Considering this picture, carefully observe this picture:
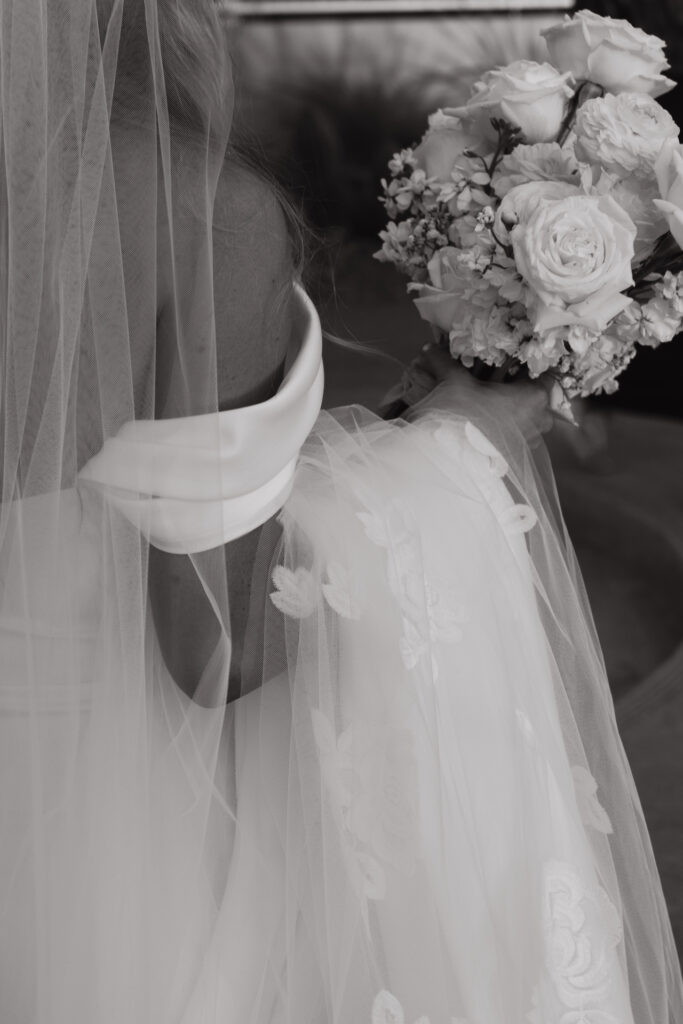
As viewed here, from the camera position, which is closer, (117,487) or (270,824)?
(117,487)

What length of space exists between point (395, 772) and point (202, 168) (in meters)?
0.50

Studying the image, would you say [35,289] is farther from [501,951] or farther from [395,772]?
[501,951]

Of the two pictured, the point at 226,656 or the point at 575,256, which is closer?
the point at 226,656

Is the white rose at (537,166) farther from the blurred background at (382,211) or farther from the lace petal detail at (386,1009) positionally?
the blurred background at (382,211)

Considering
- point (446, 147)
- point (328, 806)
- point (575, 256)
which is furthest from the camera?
point (446, 147)

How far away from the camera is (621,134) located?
1.05 m

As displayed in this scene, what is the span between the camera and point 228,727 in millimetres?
941

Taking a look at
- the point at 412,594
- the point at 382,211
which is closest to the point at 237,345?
the point at 412,594

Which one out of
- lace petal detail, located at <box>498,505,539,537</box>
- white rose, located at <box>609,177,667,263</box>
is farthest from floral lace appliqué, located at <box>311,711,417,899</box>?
white rose, located at <box>609,177,667,263</box>

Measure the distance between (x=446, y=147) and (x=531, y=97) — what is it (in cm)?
14

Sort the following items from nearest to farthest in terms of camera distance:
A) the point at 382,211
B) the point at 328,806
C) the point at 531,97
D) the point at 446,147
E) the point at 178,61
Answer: the point at 178,61 < the point at 328,806 < the point at 531,97 < the point at 446,147 < the point at 382,211

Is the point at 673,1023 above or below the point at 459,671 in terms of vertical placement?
below

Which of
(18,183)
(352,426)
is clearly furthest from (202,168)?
(352,426)

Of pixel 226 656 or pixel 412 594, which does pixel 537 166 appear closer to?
pixel 412 594
